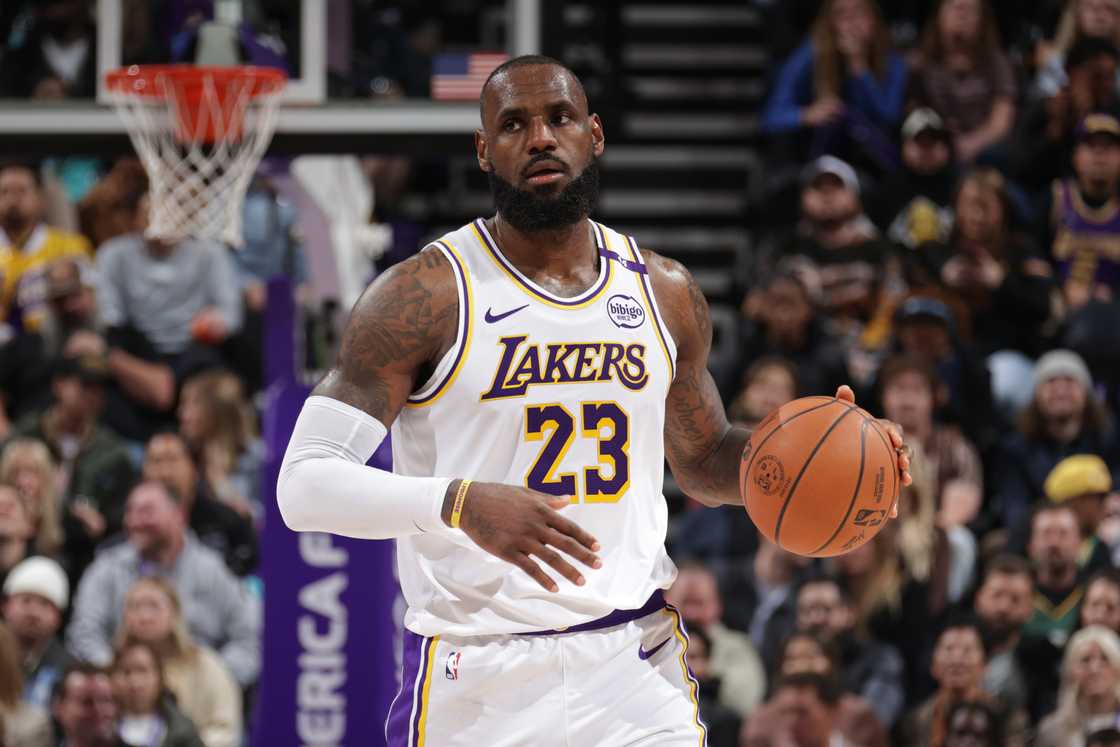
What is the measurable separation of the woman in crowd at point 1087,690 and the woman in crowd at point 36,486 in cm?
463

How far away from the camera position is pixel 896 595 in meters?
7.89

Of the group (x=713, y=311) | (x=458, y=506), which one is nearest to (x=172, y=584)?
(x=713, y=311)

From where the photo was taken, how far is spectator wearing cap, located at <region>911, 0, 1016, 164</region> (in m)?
10.1

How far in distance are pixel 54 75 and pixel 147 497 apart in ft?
6.91

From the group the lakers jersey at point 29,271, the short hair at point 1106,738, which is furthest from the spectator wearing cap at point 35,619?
the short hair at point 1106,738

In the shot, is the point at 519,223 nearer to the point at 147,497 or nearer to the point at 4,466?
the point at 147,497

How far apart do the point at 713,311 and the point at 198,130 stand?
4.21 m

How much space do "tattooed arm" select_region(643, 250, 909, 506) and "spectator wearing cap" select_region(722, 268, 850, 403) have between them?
430cm

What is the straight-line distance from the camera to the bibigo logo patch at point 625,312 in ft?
13.0

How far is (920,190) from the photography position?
31.9ft

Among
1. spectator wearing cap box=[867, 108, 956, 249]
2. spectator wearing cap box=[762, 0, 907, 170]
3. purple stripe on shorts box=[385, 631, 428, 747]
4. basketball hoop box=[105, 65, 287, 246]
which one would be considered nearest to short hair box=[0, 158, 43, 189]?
basketball hoop box=[105, 65, 287, 246]

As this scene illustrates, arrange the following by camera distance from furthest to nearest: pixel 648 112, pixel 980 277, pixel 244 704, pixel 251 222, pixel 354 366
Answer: pixel 648 112
pixel 251 222
pixel 980 277
pixel 244 704
pixel 354 366

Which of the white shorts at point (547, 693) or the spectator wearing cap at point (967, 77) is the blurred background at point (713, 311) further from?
the white shorts at point (547, 693)

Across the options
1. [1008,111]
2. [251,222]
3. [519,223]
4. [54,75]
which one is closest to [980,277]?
[1008,111]
